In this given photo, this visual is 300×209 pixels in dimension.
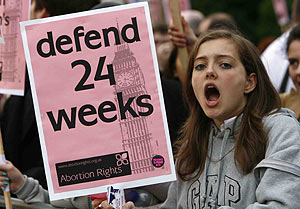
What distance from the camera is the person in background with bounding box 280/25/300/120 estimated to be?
4102 millimetres

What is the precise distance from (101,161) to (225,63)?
0.79m

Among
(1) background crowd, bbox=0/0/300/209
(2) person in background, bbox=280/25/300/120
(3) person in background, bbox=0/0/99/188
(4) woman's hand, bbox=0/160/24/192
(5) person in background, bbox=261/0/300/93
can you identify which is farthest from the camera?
(5) person in background, bbox=261/0/300/93

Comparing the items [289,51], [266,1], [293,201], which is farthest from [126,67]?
[266,1]

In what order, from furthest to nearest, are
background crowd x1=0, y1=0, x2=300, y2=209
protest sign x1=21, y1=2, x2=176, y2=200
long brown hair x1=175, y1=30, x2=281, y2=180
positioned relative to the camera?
background crowd x1=0, y1=0, x2=300, y2=209 < protest sign x1=21, y1=2, x2=176, y2=200 < long brown hair x1=175, y1=30, x2=281, y2=180

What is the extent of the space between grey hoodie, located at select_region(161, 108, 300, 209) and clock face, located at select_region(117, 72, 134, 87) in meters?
0.53

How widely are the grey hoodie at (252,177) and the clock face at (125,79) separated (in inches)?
21.0

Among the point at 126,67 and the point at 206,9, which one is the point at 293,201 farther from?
the point at 206,9

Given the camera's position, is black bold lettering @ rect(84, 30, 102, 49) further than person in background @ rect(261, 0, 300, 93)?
No

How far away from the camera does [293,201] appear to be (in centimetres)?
284

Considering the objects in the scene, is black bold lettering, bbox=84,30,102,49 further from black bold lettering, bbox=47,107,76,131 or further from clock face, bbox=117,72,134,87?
black bold lettering, bbox=47,107,76,131

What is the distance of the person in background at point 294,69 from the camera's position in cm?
410

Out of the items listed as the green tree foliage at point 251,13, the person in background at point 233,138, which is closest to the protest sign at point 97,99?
the person in background at point 233,138

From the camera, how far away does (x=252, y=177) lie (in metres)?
3.05

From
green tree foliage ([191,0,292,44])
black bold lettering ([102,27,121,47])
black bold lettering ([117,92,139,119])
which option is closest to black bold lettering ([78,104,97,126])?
black bold lettering ([117,92,139,119])
